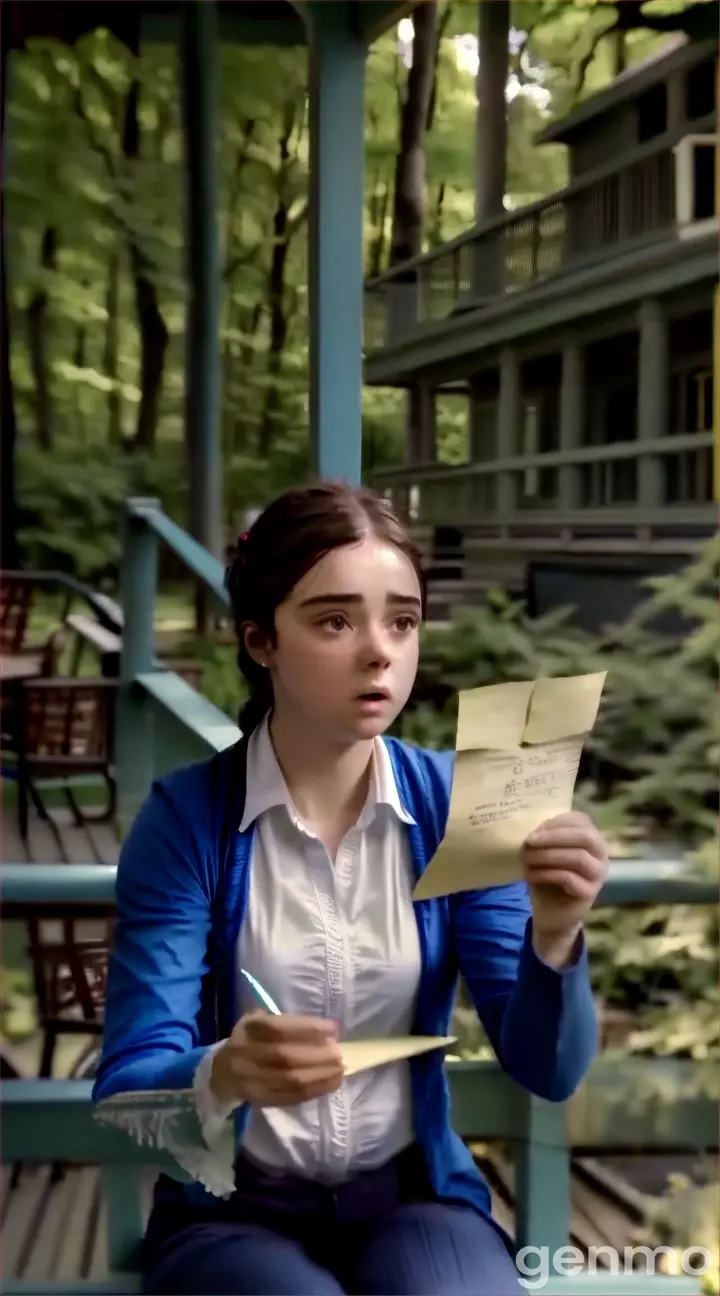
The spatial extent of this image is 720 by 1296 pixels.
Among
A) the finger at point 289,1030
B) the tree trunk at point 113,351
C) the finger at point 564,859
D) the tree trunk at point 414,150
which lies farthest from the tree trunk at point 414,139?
the finger at point 289,1030

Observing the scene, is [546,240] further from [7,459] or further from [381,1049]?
[381,1049]

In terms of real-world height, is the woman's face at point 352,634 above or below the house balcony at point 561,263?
below

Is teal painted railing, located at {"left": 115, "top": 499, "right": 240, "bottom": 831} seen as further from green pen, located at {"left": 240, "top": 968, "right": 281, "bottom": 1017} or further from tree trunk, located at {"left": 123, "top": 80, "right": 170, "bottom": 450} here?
green pen, located at {"left": 240, "top": 968, "right": 281, "bottom": 1017}

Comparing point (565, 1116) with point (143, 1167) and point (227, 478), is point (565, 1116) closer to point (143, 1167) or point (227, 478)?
point (143, 1167)

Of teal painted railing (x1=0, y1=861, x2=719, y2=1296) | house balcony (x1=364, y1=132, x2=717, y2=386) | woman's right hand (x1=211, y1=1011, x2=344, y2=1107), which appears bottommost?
teal painted railing (x1=0, y1=861, x2=719, y2=1296)

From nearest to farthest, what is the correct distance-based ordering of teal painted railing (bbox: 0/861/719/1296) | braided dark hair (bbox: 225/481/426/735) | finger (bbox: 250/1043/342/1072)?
finger (bbox: 250/1043/342/1072)
braided dark hair (bbox: 225/481/426/735)
teal painted railing (bbox: 0/861/719/1296)

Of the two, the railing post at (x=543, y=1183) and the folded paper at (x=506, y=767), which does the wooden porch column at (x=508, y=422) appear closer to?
the folded paper at (x=506, y=767)

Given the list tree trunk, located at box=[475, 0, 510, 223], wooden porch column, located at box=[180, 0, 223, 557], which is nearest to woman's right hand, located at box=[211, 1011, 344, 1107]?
wooden porch column, located at box=[180, 0, 223, 557]
